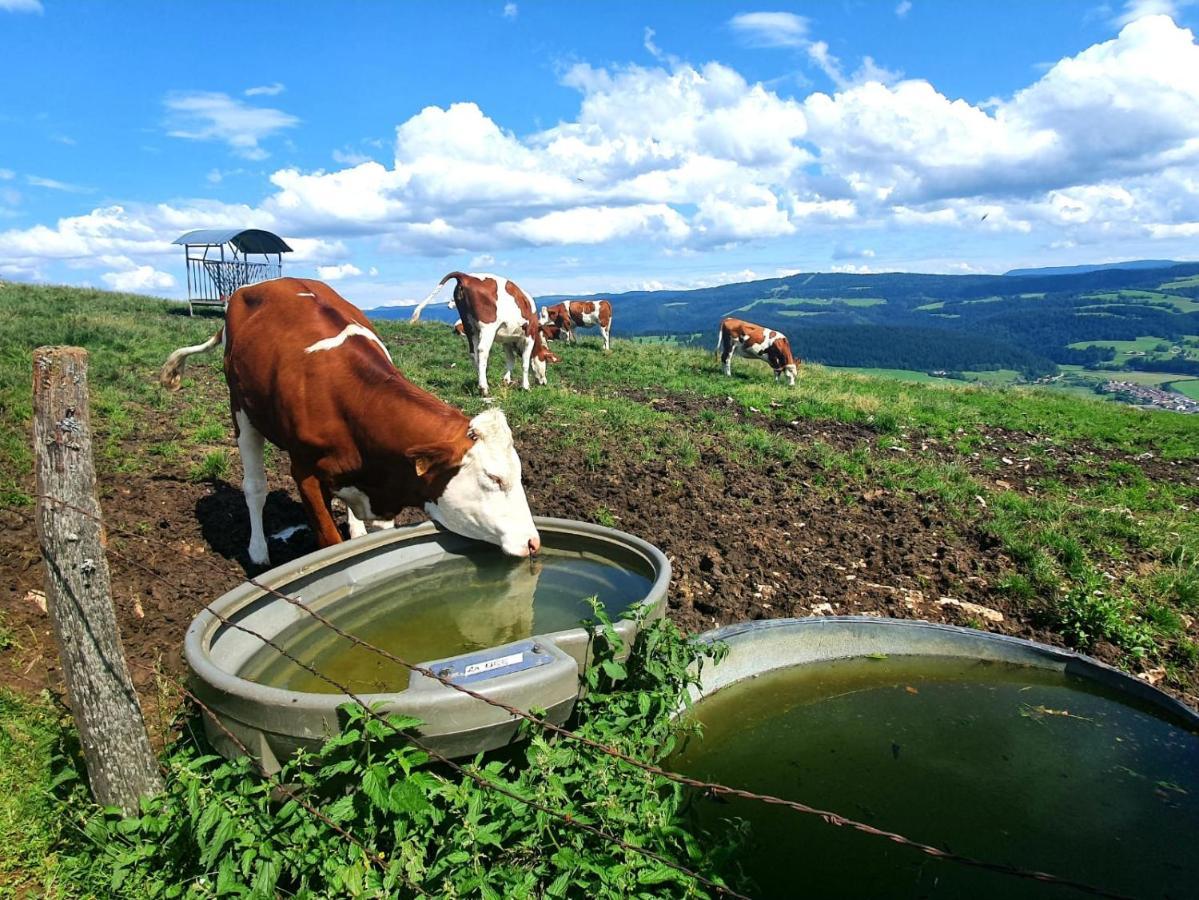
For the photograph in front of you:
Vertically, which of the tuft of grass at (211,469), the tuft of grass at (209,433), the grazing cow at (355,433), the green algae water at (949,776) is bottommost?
the green algae water at (949,776)

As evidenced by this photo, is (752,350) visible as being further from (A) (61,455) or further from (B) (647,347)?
(A) (61,455)

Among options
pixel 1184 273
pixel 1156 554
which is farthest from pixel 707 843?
pixel 1184 273

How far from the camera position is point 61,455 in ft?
9.20

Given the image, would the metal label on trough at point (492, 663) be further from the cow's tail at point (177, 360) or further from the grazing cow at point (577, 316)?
the grazing cow at point (577, 316)

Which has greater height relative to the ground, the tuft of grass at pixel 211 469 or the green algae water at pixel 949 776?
the tuft of grass at pixel 211 469

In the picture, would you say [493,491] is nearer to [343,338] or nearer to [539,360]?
[343,338]

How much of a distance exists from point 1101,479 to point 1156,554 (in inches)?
137

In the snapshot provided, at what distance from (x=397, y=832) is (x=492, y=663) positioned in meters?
0.72

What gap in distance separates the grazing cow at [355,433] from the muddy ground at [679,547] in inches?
31.7

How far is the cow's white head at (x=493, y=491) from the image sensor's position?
4.52 m

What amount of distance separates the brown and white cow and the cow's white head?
14874mm

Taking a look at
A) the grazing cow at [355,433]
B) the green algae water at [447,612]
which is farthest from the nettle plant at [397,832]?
the grazing cow at [355,433]

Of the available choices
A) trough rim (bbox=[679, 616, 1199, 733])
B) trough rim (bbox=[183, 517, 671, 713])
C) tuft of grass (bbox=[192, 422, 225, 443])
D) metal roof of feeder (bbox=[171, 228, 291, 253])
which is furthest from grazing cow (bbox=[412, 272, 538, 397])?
metal roof of feeder (bbox=[171, 228, 291, 253])

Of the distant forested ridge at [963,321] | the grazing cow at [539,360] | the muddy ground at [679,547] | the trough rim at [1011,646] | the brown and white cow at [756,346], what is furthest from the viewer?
the distant forested ridge at [963,321]
